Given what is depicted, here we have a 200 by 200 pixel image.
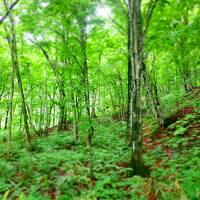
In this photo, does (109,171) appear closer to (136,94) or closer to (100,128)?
(136,94)

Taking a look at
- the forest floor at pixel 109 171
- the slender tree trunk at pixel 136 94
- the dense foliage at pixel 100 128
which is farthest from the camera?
the slender tree trunk at pixel 136 94

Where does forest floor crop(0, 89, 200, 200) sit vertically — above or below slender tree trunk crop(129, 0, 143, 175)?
below

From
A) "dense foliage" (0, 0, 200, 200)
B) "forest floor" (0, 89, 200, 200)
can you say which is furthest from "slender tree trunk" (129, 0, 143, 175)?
"forest floor" (0, 89, 200, 200)

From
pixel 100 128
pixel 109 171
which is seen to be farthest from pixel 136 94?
pixel 100 128

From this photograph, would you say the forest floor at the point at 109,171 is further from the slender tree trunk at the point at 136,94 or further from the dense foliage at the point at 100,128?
the slender tree trunk at the point at 136,94

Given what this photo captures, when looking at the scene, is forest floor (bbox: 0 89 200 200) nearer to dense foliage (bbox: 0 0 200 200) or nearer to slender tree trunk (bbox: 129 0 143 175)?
dense foliage (bbox: 0 0 200 200)

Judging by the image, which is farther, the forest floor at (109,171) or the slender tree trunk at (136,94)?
the slender tree trunk at (136,94)

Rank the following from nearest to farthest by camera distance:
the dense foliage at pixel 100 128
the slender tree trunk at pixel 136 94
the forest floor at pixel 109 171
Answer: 1. the forest floor at pixel 109 171
2. the dense foliage at pixel 100 128
3. the slender tree trunk at pixel 136 94

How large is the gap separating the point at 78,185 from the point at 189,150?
3751 mm

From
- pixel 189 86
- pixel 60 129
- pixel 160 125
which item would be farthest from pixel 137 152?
pixel 189 86

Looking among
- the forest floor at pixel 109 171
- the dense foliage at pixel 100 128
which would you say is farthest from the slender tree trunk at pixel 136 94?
the forest floor at pixel 109 171

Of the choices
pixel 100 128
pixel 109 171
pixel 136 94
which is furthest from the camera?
pixel 100 128

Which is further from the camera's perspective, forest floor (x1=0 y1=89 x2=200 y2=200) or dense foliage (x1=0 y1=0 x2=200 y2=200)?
dense foliage (x1=0 y1=0 x2=200 y2=200)

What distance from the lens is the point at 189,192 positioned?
183 inches
